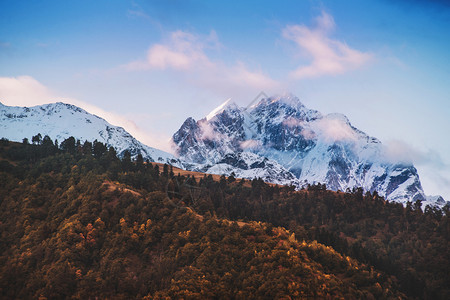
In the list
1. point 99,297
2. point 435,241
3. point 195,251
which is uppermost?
point 435,241

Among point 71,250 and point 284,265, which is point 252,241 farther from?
point 71,250

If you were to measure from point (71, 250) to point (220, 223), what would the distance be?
5176cm

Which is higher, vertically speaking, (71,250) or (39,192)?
(39,192)

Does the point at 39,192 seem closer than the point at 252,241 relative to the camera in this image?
No

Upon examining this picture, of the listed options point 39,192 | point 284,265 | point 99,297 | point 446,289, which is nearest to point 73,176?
point 39,192

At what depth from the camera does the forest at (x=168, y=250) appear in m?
125

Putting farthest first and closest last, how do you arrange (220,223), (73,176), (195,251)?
(73,176) → (220,223) → (195,251)

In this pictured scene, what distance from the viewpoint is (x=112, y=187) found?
165375 millimetres

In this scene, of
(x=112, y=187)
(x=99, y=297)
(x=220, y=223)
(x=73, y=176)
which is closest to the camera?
(x=99, y=297)

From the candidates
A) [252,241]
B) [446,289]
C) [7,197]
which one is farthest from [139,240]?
[446,289]

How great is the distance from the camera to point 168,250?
140 m

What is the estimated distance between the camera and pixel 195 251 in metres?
134

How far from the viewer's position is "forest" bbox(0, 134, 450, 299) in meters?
125

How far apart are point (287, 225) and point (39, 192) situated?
109 m
